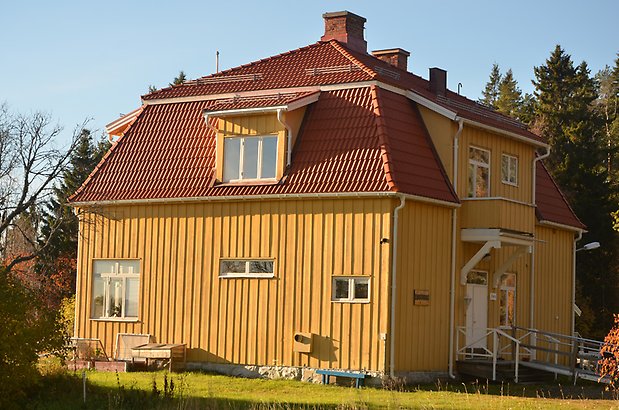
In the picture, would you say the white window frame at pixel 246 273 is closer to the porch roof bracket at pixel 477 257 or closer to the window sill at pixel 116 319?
the window sill at pixel 116 319

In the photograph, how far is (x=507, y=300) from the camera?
30.6m

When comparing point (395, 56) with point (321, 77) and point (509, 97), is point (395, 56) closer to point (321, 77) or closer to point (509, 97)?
point (321, 77)

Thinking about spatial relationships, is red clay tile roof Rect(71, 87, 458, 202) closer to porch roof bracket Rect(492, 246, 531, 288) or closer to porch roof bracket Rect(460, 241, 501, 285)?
porch roof bracket Rect(460, 241, 501, 285)

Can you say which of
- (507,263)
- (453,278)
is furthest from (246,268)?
(507,263)

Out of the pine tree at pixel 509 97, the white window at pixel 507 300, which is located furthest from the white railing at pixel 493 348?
the pine tree at pixel 509 97

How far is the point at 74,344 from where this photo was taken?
29.8 metres

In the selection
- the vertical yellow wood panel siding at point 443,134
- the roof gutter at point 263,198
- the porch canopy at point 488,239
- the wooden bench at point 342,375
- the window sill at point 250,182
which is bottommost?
the wooden bench at point 342,375

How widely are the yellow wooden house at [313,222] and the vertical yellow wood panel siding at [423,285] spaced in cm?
5

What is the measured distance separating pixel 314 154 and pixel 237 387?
591cm

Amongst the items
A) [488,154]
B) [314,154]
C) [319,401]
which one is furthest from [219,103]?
[319,401]

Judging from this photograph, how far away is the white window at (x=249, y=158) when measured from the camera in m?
27.3

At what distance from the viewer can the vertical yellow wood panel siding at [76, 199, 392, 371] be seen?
25.8 meters

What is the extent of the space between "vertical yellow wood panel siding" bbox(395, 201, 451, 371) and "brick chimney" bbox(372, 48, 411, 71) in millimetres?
7443

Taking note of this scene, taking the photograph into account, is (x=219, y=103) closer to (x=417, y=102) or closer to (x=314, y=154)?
(x=314, y=154)
